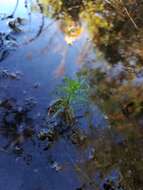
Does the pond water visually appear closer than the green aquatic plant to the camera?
Yes

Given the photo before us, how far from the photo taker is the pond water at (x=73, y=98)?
10.1 feet

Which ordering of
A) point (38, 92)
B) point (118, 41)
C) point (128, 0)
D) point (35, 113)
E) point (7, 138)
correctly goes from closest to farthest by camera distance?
point (7, 138) < point (35, 113) < point (38, 92) < point (118, 41) < point (128, 0)

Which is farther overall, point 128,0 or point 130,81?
point 128,0

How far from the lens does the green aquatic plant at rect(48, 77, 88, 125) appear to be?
3605 mm

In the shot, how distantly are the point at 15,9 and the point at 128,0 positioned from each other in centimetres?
156

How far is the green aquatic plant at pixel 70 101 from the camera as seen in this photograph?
3.61 m

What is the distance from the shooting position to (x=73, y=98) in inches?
142

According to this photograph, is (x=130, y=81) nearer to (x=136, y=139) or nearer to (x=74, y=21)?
(x=136, y=139)

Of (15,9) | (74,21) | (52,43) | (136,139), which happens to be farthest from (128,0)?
(136,139)

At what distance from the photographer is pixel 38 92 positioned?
4.00 metres

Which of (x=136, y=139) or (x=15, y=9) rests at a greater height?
(x=136, y=139)

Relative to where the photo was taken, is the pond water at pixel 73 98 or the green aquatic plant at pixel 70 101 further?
the green aquatic plant at pixel 70 101

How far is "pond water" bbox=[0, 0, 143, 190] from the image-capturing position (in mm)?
3082

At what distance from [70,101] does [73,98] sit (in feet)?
0.17
